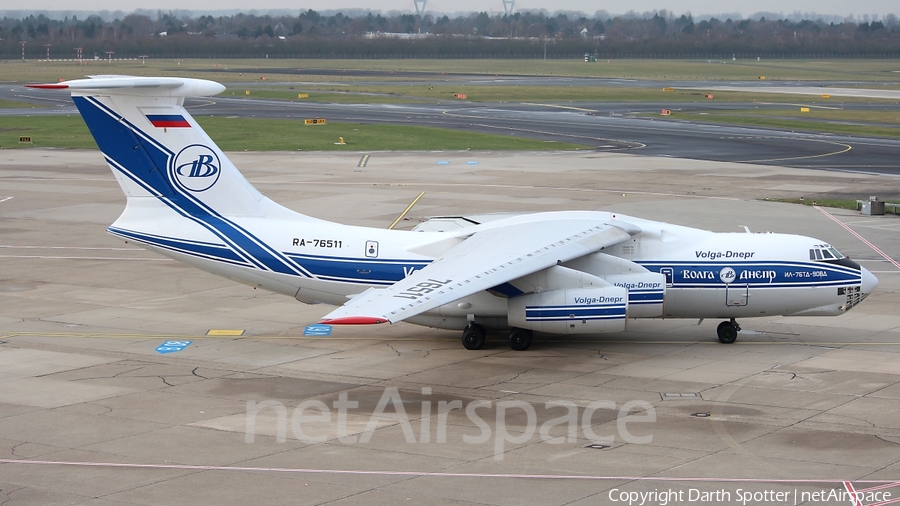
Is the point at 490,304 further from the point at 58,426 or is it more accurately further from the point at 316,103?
the point at 316,103

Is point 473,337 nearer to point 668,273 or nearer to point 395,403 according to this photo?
point 668,273

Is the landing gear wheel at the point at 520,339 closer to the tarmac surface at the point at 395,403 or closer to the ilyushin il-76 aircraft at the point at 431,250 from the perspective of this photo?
the ilyushin il-76 aircraft at the point at 431,250

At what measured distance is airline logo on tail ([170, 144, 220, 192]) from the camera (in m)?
29.1

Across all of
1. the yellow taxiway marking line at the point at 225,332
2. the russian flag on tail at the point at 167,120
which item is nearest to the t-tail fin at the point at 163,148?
the russian flag on tail at the point at 167,120

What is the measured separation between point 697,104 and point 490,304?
3684 inches

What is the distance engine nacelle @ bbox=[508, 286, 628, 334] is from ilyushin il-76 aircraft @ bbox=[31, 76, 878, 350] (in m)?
0.04

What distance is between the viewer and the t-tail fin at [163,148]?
28.2 metres

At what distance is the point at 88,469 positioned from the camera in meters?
18.8

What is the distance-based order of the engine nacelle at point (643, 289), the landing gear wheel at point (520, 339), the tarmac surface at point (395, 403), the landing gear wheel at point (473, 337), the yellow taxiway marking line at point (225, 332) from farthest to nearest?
the yellow taxiway marking line at point (225, 332), the landing gear wheel at point (473, 337), the landing gear wheel at point (520, 339), the engine nacelle at point (643, 289), the tarmac surface at point (395, 403)

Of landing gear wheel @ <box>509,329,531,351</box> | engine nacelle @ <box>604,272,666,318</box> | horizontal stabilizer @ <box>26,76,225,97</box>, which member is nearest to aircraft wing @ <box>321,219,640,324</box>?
engine nacelle @ <box>604,272,666,318</box>

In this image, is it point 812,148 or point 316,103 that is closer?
point 812,148

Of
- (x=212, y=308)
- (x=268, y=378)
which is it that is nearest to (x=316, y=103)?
(x=212, y=308)

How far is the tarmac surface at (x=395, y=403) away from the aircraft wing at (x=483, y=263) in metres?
2.35

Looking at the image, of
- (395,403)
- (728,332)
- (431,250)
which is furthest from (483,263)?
(728,332)
